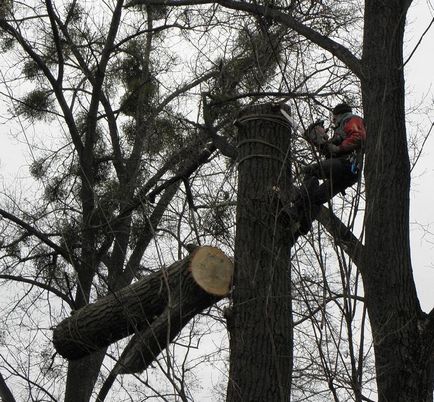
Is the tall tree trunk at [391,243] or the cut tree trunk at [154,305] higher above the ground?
the tall tree trunk at [391,243]

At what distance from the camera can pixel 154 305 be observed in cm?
402

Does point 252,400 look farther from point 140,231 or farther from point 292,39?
point 140,231

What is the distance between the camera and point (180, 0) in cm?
808

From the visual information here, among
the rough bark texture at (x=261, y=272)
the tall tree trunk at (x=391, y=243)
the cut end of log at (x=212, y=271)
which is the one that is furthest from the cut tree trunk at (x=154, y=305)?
the tall tree trunk at (x=391, y=243)

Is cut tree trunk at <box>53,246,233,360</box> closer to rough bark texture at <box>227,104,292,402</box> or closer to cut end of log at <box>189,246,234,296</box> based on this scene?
cut end of log at <box>189,246,234,296</box>

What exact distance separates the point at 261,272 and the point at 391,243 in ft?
6.68

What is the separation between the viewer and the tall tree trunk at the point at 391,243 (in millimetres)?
5125

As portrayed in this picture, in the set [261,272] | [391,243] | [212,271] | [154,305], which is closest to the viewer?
[261,272]

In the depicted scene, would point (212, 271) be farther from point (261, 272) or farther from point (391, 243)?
point (391, 243)

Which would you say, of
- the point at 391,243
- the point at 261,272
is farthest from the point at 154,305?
the point at 391,243

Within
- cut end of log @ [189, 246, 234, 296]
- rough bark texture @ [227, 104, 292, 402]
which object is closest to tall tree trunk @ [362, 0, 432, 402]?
rough bark texture @ [227, 104, 292, 402]

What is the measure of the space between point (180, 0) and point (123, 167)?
6.11ft

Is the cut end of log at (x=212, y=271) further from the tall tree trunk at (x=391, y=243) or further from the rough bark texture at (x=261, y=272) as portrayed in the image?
the tall tree trunk at (x=391, y=243)

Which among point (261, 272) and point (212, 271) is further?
point (212, 271)
